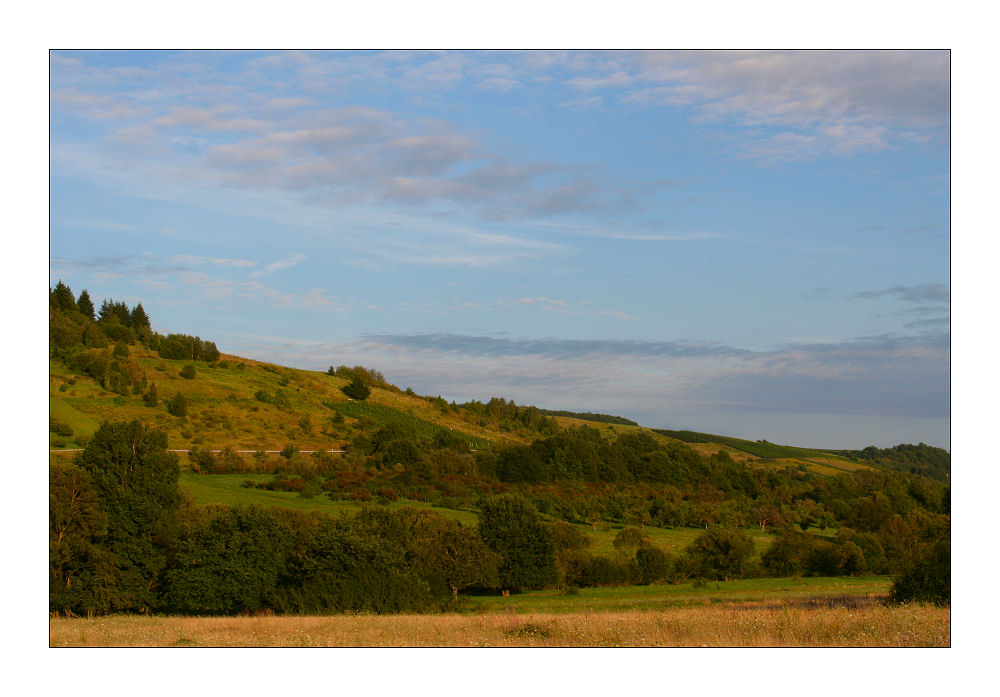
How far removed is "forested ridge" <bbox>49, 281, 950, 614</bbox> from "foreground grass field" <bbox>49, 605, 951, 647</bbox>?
4727 mm

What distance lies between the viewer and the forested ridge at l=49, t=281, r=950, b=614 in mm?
27312

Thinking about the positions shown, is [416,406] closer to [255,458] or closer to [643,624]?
[255,458]

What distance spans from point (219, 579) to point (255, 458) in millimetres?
41274

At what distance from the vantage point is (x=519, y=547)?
37.5 meters

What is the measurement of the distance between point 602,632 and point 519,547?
72.0ft

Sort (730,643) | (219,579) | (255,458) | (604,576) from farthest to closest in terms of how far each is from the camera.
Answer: (255,458) < (604,576) < (219,579) < (730,643)

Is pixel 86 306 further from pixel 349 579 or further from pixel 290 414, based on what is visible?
pixel 349 579

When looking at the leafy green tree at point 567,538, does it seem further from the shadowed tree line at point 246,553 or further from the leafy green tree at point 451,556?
the leafy green tree at point 451,556

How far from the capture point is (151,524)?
2997 centimetres

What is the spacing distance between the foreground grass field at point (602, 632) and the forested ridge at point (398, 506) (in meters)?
4.73

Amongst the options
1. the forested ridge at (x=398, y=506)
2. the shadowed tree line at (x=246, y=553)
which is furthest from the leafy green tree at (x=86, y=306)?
the shadowed tree line at (x=246, y=553)

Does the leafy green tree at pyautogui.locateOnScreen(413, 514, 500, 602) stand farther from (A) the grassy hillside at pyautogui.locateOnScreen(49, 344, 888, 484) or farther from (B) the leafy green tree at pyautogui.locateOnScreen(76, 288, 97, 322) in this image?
(B) the leafy green tree at pyautogui.locateOnScreen(76, 288, 97, 322)

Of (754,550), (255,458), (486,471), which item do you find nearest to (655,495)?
(486,471)

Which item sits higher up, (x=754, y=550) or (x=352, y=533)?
(x=352, y=533)
